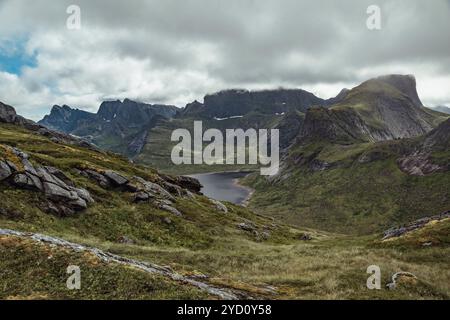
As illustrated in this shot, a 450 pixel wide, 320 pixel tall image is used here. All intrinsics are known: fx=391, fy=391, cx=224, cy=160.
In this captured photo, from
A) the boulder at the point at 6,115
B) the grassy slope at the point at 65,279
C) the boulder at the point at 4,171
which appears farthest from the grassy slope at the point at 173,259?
the boulder at the point at 6,115

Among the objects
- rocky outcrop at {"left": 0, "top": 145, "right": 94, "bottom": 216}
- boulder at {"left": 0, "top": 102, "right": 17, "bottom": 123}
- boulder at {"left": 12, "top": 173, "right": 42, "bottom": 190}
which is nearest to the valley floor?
rocky outcrop at {"left": 0, "top": 145, "right": 94, "bottom": 216}

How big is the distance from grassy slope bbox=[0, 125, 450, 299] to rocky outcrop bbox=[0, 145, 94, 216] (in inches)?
71.8

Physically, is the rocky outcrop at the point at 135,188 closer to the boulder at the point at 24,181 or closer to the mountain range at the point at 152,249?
the mountain range at the point at 152,249

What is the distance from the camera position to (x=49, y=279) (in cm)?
2470

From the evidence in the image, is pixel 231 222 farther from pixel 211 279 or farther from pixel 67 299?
pixel 67 299

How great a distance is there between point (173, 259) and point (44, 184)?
2767 cm

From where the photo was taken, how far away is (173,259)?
39156mm

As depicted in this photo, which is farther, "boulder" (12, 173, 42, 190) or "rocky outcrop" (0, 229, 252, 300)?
"boulder" (12, 173, 42, 190)

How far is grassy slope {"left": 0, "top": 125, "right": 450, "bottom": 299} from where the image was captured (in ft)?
80.2

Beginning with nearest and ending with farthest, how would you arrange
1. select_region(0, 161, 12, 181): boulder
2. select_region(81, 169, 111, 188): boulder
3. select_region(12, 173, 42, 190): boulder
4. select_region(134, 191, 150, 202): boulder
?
select_region(0, 161, 12, 181): boulder
select_region(12, 173, 42, 190): boulder
select_region(134, 191, 150, 202): boulder
select_region(81, 169, 111, 188): boulder

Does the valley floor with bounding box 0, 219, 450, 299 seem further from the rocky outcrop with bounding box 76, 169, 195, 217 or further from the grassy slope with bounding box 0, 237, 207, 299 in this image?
the rocky outcrop with bounding box 76, 169, 195, 217
